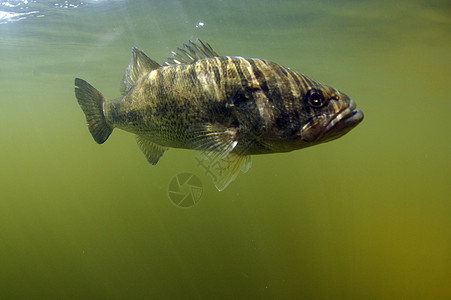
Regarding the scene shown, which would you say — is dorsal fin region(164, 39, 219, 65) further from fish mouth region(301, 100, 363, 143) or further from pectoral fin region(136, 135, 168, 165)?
fish mouth region(301, 100, 363, 143)

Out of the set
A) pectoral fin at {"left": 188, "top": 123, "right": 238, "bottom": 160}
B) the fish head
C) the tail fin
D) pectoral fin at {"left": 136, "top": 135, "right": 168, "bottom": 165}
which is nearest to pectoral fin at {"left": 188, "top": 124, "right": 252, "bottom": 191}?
pectoral fin at {"left": 188, "top": 123, "right": 238, "bottom": 160}

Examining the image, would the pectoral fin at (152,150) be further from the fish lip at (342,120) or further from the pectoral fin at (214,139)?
the fish lip at (342,120)

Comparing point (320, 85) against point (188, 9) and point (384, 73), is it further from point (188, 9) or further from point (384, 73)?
point (384, 73)

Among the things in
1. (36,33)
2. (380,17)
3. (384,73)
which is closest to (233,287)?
(380,17)

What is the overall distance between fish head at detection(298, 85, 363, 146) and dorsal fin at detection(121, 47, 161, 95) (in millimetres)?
2045

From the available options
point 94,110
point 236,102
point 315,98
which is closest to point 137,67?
point 94,110

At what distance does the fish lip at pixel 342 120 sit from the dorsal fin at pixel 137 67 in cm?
225

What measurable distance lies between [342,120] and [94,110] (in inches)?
129

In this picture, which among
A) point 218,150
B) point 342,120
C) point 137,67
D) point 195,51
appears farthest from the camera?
point 137,67

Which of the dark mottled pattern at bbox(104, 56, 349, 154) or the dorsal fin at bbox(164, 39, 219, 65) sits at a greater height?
the dorsal fin at bbox(164, 39, 219, 65)

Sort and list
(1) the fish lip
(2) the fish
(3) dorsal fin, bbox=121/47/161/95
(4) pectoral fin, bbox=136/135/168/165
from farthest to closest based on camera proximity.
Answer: (4) pectoral fin, bbox=136/135/168/165 < (3) dorsal fin, bbox=121/47/161/95 < (2) the fish < (1) the fish lip

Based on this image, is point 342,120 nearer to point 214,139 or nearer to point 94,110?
point 214,139

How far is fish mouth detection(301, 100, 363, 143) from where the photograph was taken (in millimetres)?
2348

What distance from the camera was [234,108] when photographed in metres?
2.68
